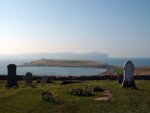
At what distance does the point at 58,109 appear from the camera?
65.1 feet

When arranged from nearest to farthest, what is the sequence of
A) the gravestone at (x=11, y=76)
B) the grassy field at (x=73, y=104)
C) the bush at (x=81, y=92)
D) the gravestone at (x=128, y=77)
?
the grassy field at (x=73, y=104)
the bush at (x=81, y=92)
the gravestone at (x=128, y=77)
the gravestone at (x=11, y=76)

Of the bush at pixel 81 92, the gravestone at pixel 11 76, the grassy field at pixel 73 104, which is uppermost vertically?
the gravestone at pixel 11 76

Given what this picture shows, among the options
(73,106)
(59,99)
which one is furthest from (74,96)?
(73,106)

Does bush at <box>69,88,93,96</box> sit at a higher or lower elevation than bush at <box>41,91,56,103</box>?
higher

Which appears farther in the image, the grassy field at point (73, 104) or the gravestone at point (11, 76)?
the gravestone at point (11, 76)

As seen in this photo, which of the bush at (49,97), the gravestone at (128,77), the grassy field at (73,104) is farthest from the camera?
the gravestone at (128,77)

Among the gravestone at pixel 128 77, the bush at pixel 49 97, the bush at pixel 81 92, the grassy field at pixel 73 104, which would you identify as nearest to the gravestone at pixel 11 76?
the grassy field at pixel 73 104

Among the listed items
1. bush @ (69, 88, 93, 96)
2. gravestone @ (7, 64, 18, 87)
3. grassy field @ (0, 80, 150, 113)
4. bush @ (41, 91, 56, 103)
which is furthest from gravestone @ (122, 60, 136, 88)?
gravestone @ (7, 64, 18, 87)

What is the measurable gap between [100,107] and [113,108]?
2.56 feet

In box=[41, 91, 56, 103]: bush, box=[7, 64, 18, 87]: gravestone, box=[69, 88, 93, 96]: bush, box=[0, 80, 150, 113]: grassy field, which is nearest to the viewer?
box=[0, 80, 150, 113]: grassy field

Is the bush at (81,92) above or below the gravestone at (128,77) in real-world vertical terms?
below

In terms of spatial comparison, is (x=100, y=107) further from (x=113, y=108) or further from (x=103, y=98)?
(x=103, y=98)

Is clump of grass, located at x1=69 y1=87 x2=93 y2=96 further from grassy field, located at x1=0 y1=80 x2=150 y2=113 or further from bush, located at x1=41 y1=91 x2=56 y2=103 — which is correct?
bush, located at x1=41 y1=91 x2=56 y2=103

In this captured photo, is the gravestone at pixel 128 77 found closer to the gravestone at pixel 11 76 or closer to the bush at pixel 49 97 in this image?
the bush at pixel 49 97
